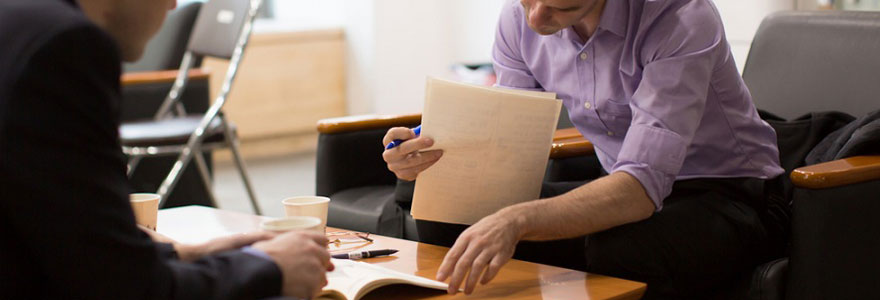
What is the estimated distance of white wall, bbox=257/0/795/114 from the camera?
5.75 m

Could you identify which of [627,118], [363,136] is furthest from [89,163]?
[363,136]

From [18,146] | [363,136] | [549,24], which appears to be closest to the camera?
[18,146]

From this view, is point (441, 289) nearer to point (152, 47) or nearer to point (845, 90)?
point (845, 90)

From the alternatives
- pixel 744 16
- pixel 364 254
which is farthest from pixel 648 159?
pixel 744 16

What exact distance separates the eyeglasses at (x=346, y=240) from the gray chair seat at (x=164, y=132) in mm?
1608

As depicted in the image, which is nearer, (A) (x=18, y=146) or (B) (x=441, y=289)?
(A) (x=18, y=146)

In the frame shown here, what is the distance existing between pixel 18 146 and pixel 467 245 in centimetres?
77

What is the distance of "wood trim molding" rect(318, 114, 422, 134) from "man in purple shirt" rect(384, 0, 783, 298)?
2.17 feet

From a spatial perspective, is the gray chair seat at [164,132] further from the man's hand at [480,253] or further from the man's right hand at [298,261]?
the man's right hand at [298,261]

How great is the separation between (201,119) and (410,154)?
7.14ft

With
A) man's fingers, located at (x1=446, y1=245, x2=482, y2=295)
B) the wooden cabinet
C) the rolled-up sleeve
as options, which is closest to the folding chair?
the wooden cabinet

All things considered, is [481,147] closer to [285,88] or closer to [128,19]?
[128,19]

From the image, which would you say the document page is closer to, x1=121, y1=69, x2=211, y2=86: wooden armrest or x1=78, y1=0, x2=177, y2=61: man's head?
x1=78, y1=0, x2=177, y2=61: man's head

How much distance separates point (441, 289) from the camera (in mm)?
1546
